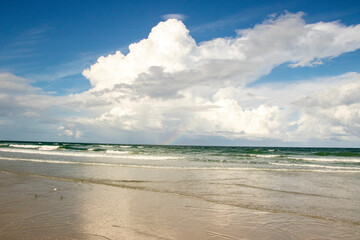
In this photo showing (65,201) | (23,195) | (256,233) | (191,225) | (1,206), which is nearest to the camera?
(256,233)

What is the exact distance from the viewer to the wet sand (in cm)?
553

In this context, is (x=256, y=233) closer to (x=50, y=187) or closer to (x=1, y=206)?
(x=1, y=206)

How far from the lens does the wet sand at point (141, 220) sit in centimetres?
553

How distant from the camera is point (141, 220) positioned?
6461 mm

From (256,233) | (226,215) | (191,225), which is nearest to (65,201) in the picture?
(191,225)

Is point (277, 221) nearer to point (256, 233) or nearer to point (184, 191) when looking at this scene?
point (256, 233)

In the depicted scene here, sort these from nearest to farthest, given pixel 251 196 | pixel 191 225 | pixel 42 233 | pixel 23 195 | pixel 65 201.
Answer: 1. pixel 42 233
2. pixel 191 225
3. pixel 65 201
4. pixel 23 195
5. pixel 251 196

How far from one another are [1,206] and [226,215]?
275 inches

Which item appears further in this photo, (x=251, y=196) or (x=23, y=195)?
(x=251, y=196)

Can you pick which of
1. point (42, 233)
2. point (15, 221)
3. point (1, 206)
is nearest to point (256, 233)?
point (42, 233)

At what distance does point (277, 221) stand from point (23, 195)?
29.5 ft

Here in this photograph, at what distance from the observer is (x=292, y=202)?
30.0 feet

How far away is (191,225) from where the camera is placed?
6.21 metres

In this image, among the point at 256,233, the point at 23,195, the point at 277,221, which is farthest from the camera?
the point at 23,195
